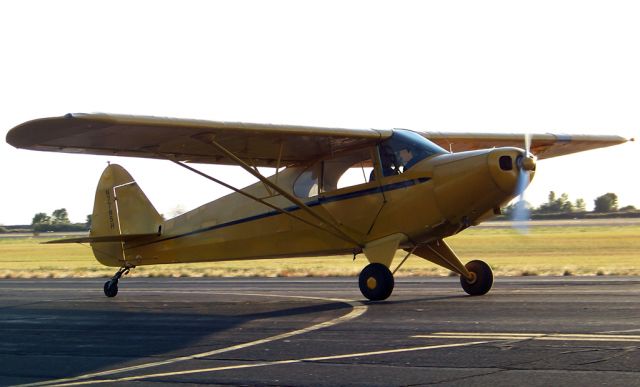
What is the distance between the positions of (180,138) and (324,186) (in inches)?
106

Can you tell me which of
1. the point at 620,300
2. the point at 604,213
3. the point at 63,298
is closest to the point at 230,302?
the point at 63,298

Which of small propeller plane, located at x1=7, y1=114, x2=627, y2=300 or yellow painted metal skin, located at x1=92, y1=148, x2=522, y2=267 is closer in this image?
small propeller plane, located at x1=7, y1=114, x2=627, y2=300

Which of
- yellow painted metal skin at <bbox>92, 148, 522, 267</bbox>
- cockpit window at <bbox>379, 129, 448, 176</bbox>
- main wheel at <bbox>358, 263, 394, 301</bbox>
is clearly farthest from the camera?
cockpit window at <bbox>379, 129, 448, 176</bbox>

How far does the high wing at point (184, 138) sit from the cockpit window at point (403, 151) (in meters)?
0.19

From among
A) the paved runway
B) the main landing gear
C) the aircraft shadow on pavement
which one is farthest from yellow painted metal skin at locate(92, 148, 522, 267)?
the aircraft shadow on pavement

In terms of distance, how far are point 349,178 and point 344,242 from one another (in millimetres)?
1118

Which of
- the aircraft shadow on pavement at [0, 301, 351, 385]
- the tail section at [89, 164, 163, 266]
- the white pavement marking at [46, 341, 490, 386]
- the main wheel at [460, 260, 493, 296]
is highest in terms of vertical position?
the tail section at [89, 164, 163, 266]

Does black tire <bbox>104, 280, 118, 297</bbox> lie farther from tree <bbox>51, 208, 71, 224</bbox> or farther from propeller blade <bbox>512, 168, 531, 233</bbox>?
tree <bbox>51, 208, 71, 224</bbox>

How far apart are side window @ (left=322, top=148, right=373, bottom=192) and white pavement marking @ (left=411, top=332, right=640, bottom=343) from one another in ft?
20.3

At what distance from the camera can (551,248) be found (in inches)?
1972

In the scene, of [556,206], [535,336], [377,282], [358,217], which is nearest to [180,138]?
[358,217]

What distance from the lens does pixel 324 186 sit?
1609 centimetres

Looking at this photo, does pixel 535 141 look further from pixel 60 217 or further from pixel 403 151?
pixel 60 217

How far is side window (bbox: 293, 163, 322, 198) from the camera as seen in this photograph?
16219 millimetres
